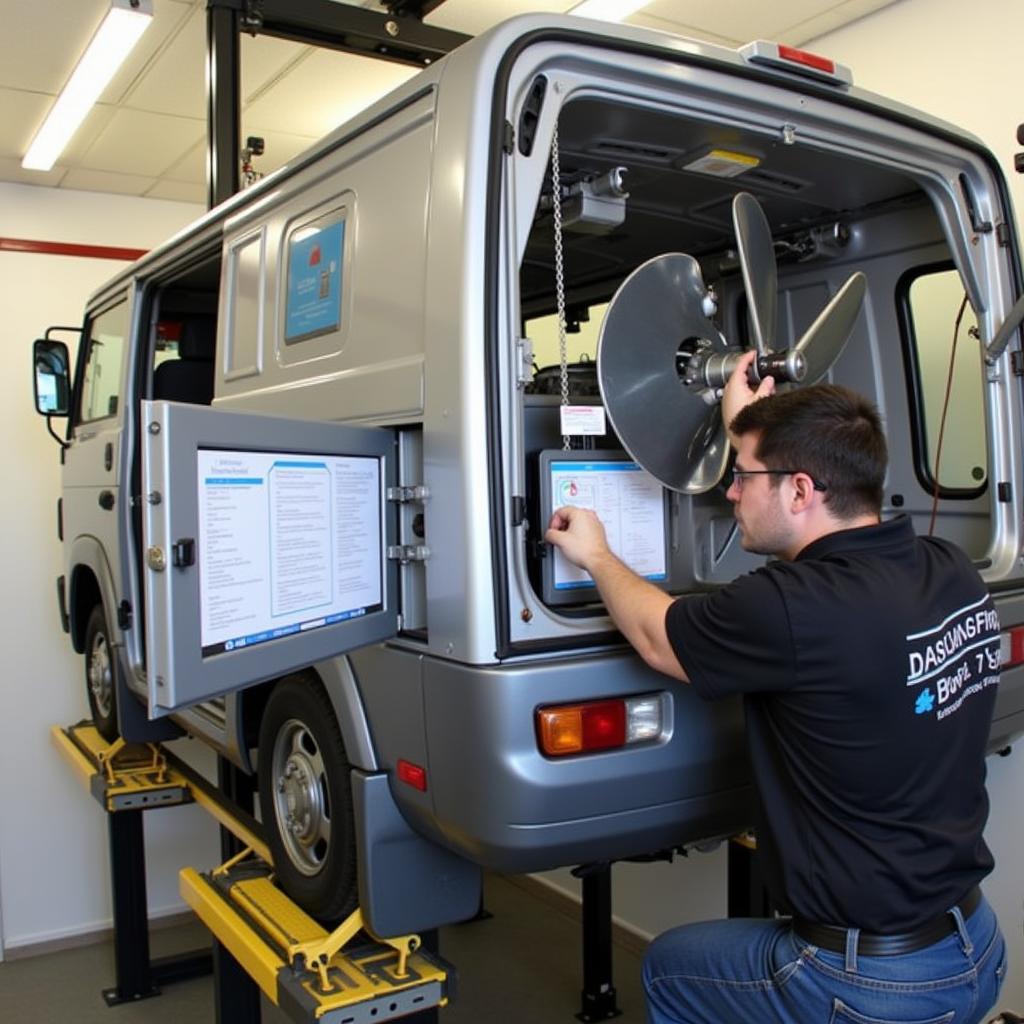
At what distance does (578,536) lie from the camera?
212 centimetres

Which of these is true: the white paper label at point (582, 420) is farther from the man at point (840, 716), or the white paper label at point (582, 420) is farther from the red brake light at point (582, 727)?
the red brake light at point (582, 727)

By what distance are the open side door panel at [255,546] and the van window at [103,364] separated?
2.19m

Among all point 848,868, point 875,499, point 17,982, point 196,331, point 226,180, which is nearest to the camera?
point 848,868

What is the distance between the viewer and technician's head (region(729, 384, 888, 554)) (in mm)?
2043

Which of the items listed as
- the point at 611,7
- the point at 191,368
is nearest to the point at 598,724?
the point at 191,368

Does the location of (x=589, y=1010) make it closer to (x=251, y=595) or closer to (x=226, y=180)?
(x=251, y=595)

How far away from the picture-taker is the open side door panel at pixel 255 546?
178 cm

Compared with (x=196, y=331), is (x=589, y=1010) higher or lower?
lower

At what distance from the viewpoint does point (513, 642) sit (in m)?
1.95

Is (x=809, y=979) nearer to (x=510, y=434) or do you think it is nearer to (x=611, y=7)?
(x=510, y=434)

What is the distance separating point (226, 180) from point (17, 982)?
150 inches

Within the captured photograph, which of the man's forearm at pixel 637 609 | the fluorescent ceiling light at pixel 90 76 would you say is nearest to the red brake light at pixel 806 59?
the man's forearm at pixel 637 609

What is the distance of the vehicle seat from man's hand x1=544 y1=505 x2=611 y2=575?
238cm

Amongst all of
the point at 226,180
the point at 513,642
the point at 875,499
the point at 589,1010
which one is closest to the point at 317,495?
the point at 513,642
